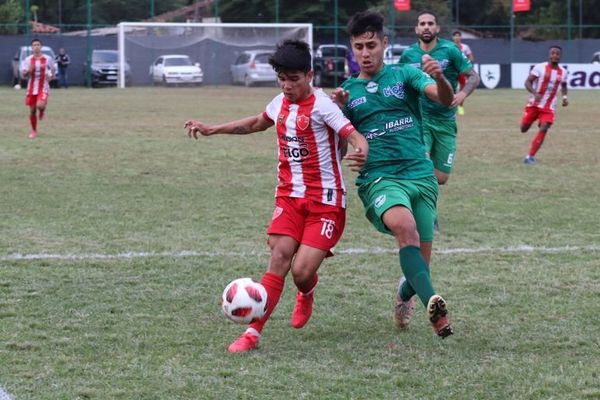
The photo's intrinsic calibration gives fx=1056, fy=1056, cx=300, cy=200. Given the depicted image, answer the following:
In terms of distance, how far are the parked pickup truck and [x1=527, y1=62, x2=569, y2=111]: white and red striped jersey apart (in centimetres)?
2497

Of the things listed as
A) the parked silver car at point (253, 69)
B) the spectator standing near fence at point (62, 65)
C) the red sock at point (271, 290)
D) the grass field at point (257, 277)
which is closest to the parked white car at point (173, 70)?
the parked silver car at point (253, 69)

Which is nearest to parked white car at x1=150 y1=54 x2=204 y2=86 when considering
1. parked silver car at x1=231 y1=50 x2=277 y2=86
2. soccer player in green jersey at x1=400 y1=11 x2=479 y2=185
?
parked silver car at x1=231 y1=50 x2=277 y2=86

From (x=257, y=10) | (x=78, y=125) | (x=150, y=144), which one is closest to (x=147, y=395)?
(x=150, y=144)

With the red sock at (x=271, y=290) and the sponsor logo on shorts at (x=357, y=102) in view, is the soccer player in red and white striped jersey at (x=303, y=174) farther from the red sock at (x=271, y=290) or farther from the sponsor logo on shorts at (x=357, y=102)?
the sponsor logo on shorts at (x=357, y=102)

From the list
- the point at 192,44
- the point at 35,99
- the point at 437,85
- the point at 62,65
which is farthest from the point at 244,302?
the point at 192,44

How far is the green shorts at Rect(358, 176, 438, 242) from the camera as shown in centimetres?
539

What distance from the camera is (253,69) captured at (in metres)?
40.7

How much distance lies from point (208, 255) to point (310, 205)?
252cm

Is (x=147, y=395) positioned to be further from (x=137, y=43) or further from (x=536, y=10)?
(x=536, y=10)

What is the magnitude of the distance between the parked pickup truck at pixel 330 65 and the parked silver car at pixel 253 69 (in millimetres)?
1911

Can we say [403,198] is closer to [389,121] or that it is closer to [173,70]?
[389,121]

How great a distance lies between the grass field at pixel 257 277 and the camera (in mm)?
4695

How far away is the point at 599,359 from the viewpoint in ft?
16.5

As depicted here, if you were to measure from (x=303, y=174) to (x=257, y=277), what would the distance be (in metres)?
1.73
